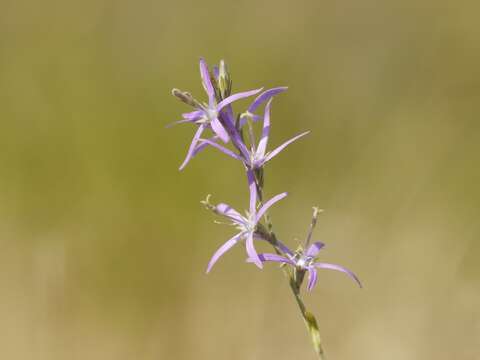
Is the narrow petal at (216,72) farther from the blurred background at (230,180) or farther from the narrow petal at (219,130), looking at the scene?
the blurred background at (230,180)

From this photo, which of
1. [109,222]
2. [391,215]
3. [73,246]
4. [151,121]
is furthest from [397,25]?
[73,246]

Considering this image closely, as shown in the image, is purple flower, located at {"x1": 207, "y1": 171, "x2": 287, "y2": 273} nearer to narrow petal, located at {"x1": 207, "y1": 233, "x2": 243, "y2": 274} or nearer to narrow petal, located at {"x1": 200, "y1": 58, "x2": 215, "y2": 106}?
narrow petal, located at {"x1": 207, "y1": 233, "x2": 243, "y2": 274}

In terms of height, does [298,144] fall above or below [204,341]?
above

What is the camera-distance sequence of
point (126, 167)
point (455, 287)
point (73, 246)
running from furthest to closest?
point (126, 167)
point (73, 246)
point (455, 287)

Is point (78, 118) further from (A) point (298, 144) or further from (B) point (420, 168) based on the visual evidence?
(B) point (420, 168)

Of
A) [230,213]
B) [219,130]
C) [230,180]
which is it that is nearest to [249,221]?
[230,213]

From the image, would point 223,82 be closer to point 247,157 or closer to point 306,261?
point 247,157
